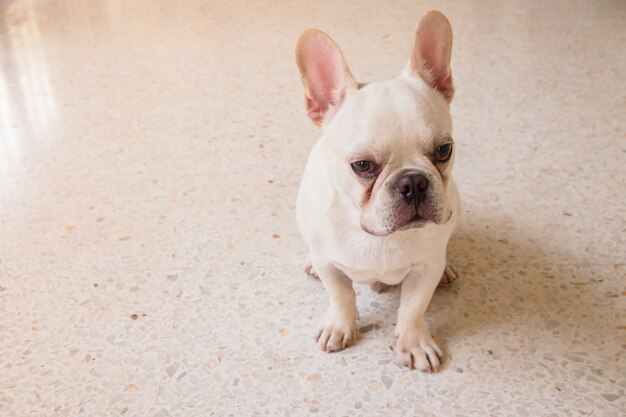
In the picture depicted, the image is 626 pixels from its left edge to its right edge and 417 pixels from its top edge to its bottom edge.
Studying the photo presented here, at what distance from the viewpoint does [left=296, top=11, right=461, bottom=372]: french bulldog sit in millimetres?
1066

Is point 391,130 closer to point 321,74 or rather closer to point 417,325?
point 321,74

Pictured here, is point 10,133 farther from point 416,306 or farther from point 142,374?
point 416,306

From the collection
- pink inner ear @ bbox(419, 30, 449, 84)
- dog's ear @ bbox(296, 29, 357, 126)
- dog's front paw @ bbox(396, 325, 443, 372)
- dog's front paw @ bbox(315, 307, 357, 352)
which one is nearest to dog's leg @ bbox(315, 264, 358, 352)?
dog's front paw @ bbox(315, 307, 357, 352)

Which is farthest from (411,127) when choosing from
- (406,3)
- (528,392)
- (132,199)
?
(406,3)

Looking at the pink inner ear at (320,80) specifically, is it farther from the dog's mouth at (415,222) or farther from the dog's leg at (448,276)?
the dog's leg at (448,276)

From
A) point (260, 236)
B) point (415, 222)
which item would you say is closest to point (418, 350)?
point (415, 222)

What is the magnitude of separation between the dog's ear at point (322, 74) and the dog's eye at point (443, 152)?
18cm

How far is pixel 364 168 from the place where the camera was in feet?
3.58

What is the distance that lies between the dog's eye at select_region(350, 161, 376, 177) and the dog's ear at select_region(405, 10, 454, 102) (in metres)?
0.19

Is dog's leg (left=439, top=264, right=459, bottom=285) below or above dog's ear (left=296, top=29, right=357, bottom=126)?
below

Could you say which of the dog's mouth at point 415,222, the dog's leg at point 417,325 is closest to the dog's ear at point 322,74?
the dog's mouth at point 415,222

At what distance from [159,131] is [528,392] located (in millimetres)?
1437

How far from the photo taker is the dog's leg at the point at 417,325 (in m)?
1.25

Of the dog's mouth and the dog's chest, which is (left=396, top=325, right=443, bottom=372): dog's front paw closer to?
the dog's chest
